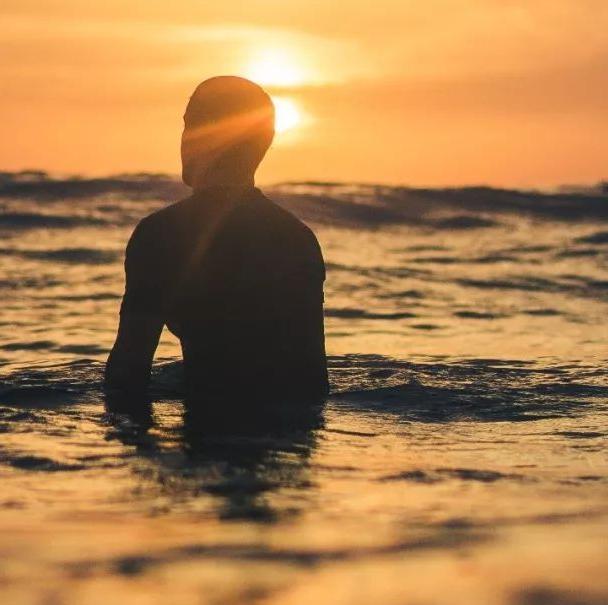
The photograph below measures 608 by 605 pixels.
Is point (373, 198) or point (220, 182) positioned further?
point (373, 198)

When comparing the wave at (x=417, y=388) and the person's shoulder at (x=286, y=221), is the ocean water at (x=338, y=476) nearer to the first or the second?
the wave at (x=417, y=388)

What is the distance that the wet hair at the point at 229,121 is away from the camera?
19.6ft

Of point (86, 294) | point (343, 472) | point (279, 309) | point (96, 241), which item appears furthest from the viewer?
point (96, 241)

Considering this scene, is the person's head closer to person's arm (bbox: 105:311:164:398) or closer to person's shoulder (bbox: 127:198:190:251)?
person's shoulder (bbox: 127:198:190:251)

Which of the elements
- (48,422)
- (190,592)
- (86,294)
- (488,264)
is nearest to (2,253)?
(86,294)

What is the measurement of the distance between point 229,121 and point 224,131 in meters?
0.05

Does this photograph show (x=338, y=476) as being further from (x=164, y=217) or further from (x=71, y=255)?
(x=71, y=255)

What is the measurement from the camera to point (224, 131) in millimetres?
6023

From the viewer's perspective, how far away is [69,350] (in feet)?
31.6

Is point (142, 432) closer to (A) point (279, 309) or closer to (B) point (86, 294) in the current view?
(A) point (279, 309)

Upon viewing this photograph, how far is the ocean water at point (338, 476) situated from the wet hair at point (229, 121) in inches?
Result: 46.3

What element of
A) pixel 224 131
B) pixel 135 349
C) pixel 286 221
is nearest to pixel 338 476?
pixel 135 349

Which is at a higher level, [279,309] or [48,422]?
[279,309]

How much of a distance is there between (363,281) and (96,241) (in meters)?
4.84
